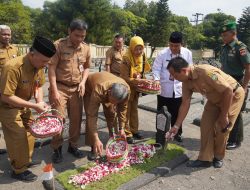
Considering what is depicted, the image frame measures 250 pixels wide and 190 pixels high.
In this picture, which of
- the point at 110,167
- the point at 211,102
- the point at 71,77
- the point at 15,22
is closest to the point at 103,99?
the point at 71,77

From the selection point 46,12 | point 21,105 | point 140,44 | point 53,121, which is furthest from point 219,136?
point 46,12

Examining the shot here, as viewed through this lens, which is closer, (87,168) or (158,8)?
(87,168)

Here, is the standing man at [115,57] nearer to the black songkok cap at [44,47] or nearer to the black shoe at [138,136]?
the black shoe at [138,136]

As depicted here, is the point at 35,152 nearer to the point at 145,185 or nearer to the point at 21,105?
the point at 21,105

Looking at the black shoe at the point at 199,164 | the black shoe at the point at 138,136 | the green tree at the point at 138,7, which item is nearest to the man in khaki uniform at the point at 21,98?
the black shoe at the point at 138,136

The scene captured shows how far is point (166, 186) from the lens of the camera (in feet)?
13.5

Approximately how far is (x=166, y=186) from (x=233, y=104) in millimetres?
1688

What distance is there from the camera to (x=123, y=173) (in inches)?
168

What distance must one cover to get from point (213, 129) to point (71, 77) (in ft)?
7.82

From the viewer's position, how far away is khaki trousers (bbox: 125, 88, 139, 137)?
5.52 meters

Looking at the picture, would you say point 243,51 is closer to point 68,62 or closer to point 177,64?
point 177,64

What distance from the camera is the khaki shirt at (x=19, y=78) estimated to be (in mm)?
3719

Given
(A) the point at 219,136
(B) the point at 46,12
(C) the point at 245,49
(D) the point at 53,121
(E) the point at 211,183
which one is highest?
(B) the point at 46,12

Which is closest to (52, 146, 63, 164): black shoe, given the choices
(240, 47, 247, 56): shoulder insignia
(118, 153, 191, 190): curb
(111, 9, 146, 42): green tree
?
(118, 153, 191, 190): curb
